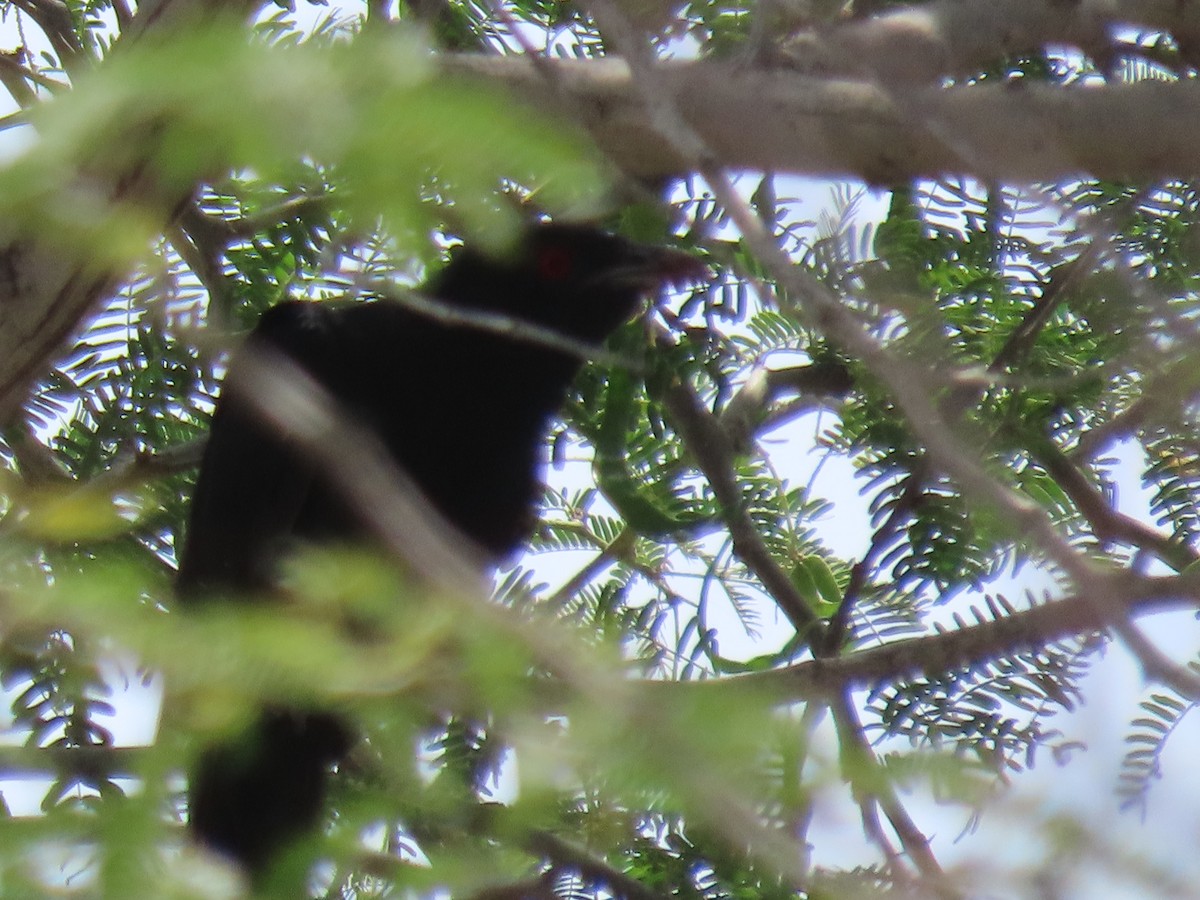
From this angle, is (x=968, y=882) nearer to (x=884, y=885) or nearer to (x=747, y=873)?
(x=884, y=885)

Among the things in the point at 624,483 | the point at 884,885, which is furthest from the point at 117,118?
the point at 624,483

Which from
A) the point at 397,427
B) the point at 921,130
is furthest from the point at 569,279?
the point at 921,130

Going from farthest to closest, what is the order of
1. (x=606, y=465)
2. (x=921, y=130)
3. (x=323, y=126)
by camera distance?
(x=606, y=465), (x=921, y=130), (x=323, y=126)

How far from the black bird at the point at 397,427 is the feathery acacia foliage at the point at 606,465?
5.1 inches

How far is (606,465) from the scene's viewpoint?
362 cm

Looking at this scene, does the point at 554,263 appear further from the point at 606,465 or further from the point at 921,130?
the point at 921,130

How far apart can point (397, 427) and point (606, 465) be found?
0.72 meters

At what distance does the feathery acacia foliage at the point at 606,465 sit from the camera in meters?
1.28

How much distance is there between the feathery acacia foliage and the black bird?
0.42ft

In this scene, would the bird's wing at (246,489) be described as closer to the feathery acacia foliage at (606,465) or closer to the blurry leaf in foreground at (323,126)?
the feathery acacia foliage at (606,465)

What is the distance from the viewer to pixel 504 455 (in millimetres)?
4113

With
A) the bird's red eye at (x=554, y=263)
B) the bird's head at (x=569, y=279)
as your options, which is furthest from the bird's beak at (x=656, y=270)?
the bird's red eye at (x=554, y=263)

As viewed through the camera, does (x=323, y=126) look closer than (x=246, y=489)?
Yes

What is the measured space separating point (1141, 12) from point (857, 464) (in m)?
1.24
